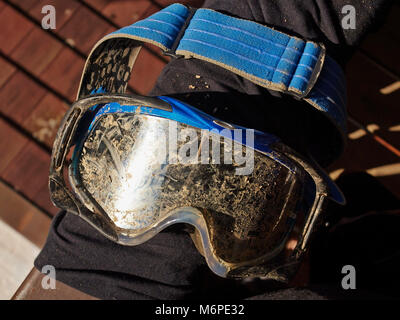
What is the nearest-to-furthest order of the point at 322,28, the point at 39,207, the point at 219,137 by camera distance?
the point at 219,137
the point at 322,28
the point at 39,207

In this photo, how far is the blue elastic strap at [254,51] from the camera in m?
0.72

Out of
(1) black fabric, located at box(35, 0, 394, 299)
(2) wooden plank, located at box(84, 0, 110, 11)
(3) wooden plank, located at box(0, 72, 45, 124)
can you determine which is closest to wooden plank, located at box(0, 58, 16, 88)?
(3) wooden plank, located at box(0, 72, 45, 124)

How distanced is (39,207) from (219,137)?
1.93 feet

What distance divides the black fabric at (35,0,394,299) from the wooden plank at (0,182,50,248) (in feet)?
0.68

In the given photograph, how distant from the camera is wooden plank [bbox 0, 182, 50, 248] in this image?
3.29 feet

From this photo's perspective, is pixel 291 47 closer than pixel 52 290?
Yes

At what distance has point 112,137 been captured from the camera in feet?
2.35

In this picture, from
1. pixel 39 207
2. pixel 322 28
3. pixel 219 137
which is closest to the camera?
pixel 219 137

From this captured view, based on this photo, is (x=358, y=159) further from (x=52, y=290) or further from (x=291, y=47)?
(x=52, y=290)

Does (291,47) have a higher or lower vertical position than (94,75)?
higher

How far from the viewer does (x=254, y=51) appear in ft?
2.39

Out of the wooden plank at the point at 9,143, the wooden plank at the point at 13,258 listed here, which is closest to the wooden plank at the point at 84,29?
the wooden plank at the point at 9,143

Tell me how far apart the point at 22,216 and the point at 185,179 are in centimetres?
55
